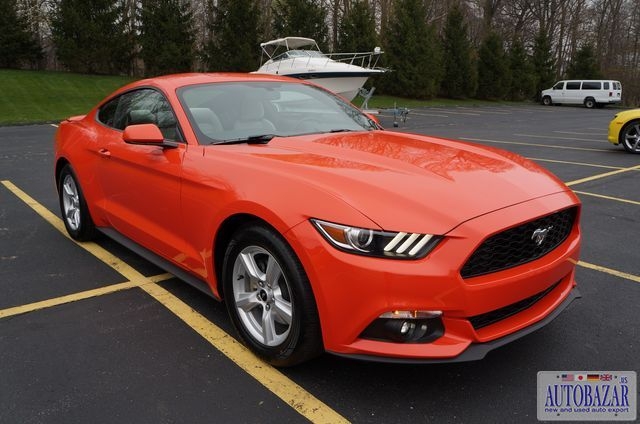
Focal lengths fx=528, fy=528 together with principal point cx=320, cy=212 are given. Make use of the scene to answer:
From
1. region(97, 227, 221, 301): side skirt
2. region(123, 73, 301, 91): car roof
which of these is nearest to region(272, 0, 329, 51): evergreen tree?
region(123, 73, 301, 91): car roof

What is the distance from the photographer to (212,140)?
3.37 m

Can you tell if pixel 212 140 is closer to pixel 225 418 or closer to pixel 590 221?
pixel 225 418

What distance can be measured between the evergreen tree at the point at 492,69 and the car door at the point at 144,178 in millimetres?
35607

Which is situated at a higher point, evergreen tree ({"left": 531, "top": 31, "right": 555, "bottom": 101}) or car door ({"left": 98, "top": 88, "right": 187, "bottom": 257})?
evergreen tree ({"left": 531, "top": 31, "right": 555, "bottom": 101})

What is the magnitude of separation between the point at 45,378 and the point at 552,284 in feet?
8.71

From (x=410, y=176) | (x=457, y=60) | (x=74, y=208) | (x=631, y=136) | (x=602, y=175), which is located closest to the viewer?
(x=410, y=176)

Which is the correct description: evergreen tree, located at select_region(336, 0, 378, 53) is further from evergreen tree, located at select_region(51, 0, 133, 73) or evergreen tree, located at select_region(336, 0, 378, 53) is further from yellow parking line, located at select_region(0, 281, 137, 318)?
yellow parking line, located at select_region(0, 281, 137, 318)

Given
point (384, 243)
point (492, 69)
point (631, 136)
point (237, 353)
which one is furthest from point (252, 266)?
point (492, 69)

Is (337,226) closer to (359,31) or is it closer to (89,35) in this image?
(89,35)

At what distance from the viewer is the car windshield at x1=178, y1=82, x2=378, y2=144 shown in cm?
352

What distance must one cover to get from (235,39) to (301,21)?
13.2ft

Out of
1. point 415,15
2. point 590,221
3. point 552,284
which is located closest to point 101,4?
point 415,15

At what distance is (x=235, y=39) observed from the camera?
27719mm

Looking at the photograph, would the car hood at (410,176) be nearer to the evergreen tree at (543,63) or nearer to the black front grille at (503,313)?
the black front grille at (503,313)
